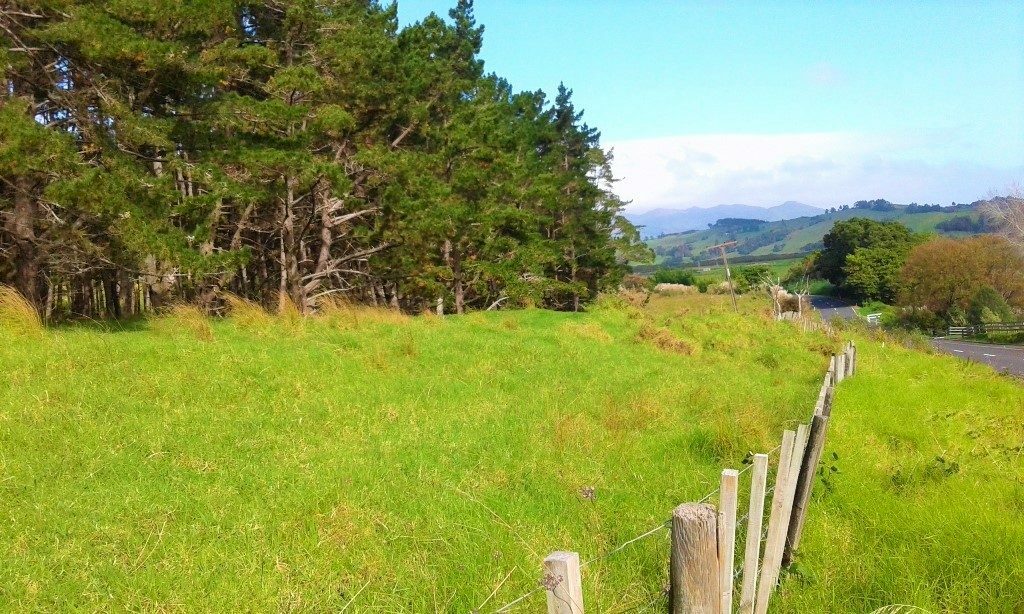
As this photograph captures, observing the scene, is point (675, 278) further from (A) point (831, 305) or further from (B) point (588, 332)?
(B) point (588, 332)

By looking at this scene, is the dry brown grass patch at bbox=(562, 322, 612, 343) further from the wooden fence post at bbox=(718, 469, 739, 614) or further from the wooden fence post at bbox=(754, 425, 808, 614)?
the wooden fence post at bbox=(718, 469, 739, 614)

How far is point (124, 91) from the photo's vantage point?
10.9 m

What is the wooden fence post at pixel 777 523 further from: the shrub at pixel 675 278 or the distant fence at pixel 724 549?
the shrub at pixel 675 278

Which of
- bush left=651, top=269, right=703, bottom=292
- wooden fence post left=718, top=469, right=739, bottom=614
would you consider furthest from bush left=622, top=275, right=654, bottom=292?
wooden fence post left=718, top=469, right=739, bottom=614

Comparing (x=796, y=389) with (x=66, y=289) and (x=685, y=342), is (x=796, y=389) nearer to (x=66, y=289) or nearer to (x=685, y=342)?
(x=685, y=342)

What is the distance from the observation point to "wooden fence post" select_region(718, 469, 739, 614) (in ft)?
8.06

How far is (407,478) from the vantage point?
533cm

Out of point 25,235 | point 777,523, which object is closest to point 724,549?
point 777,523

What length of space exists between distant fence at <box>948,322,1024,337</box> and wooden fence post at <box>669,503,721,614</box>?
4497cm

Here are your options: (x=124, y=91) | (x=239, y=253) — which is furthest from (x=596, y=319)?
(x=124, y=91)

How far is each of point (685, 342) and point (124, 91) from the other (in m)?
13.0

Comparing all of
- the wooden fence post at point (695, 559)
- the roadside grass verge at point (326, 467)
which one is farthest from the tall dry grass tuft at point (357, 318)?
the wooden fence post at point (695, 559)

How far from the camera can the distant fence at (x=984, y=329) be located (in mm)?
37219

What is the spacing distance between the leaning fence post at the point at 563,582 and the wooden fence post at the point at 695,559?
0.55 m
